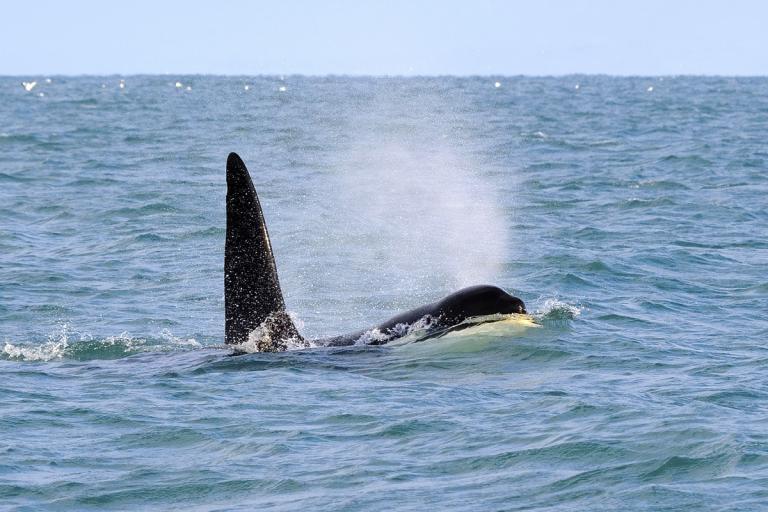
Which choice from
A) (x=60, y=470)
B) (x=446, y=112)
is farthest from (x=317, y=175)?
(x=446, y=112)

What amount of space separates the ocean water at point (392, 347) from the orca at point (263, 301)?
1.09ft

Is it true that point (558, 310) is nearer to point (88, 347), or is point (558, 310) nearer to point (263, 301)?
point (263, 301)

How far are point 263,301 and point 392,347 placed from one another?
58.7 inches

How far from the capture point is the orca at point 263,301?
45.4 feet

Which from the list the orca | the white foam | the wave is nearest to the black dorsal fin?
the orca

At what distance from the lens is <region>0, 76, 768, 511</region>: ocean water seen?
9742 millimetres

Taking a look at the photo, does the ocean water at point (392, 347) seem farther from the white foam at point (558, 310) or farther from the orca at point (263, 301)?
the orca at point (263, 301)

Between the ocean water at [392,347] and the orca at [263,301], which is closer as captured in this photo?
the ocean water at [392,347]

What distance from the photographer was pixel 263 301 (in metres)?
14.0

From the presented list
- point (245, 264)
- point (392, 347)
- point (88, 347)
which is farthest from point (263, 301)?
point (88, 347)

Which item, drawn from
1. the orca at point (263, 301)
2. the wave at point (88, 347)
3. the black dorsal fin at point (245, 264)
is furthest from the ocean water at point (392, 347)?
the black dorsal fin at point (245, 264)

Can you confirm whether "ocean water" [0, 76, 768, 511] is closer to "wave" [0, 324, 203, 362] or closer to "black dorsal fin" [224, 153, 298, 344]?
"wave" [0, 324, 203, 362]

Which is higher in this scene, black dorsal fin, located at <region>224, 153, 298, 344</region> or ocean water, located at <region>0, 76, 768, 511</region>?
black dorsal fin, located at <region>224, 153, 298, 344</region>

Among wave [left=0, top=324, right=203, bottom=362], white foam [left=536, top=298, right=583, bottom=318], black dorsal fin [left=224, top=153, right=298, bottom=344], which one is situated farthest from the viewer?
white foam [left=536, top=298, right=583, bottom=318]
